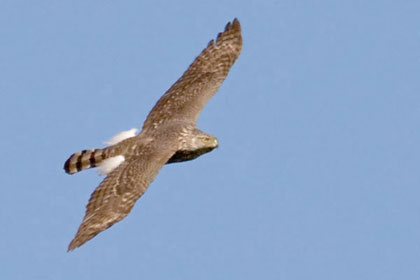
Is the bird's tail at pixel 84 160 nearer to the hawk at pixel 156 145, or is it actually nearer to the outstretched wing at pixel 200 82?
the hawk at pixel 156 145

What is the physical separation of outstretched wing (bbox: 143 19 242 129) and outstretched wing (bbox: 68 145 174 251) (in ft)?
5.97

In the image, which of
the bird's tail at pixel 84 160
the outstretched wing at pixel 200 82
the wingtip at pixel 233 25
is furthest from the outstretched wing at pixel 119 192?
the wingtip at pixel 233 25

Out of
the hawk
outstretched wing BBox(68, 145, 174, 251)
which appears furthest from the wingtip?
outstretched wing BBox(68, 145, 174, 251)

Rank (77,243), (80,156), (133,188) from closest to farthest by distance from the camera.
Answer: (77,243), (133,188), (80,156)

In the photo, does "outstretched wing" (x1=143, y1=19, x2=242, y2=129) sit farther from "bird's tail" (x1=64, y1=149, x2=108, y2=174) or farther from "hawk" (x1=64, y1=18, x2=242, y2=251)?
"bird's tail" (x1=64, y1=149, x2=108, y2=174)

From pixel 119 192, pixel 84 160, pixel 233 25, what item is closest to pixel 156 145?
pixel 84 160

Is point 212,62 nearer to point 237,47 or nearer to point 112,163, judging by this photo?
point 237,47

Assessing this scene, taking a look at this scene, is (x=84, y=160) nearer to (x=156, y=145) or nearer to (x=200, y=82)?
(x=156, y=145)

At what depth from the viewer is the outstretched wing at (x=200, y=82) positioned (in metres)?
23.8

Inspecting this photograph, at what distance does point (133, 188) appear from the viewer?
2092cm

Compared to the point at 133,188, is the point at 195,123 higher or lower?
higher

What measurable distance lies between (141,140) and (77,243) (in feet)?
12.0

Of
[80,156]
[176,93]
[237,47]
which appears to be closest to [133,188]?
[80,156]

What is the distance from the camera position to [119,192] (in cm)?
2091
